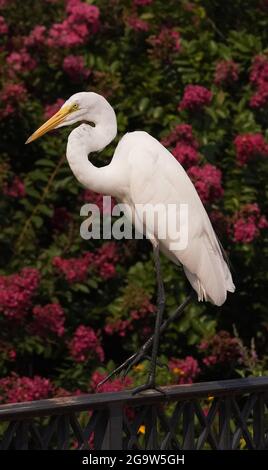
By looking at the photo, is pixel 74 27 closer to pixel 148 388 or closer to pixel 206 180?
pixel 206 180

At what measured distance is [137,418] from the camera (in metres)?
3.44

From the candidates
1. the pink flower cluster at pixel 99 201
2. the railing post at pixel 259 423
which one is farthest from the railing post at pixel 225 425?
the pink flower cluster at pixel 99 201

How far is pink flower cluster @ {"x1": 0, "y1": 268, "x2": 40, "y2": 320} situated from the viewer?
16.0 ft

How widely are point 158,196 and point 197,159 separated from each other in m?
1.17

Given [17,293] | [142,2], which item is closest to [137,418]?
[17,293]

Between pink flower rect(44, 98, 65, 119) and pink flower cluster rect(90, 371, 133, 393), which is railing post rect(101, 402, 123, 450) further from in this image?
pink flower rect(44, 98, 65, 119)

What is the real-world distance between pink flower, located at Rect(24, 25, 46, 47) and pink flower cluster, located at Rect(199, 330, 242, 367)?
1675 mm

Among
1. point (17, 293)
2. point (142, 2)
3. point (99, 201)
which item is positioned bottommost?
point (17, 293)

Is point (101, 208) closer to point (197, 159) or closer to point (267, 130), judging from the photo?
point (197, 159)

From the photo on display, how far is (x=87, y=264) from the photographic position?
5.27 metres

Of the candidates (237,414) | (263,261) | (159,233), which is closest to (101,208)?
(263,261)

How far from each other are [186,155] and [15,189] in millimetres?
847

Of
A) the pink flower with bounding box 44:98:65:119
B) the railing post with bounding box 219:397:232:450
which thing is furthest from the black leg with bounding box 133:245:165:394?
the pink flower with bounding box 44:98:65:119
